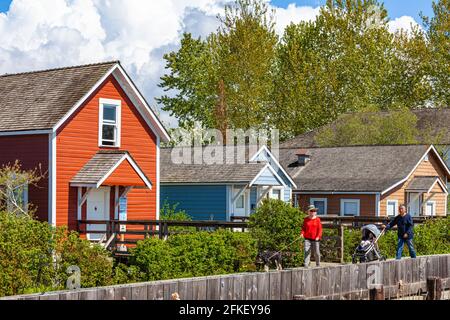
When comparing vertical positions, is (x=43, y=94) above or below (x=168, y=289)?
above

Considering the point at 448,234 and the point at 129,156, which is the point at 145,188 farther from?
the point at 448,234

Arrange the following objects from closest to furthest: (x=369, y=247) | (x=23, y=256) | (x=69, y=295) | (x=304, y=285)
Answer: (x=69, y=295) < (x=304, y=285) < (x=23, y=256) < (x=369, y=247)

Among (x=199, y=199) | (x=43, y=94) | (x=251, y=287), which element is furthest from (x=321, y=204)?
(x=251, y=287)

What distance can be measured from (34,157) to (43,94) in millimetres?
2986

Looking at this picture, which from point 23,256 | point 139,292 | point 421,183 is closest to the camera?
point 139,292

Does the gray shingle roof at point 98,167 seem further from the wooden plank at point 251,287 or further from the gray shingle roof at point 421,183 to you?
the gray shingle roof at point 421,183

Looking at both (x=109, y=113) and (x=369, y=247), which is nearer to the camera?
(x=369, y=247)

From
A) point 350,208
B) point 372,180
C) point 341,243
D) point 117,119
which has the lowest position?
point 341,243

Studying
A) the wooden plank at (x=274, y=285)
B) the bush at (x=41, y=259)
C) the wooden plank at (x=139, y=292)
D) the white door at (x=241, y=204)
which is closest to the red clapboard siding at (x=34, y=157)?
the bush at (x=41, y=259)

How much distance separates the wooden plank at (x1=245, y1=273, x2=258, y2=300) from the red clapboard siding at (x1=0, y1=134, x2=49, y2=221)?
15507 mm

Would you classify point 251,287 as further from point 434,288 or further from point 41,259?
point 41,259

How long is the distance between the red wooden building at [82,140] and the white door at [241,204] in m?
7.27

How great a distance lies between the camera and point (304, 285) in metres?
20.5

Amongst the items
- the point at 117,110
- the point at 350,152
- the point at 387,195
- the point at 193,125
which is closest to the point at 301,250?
the point at 117,110
